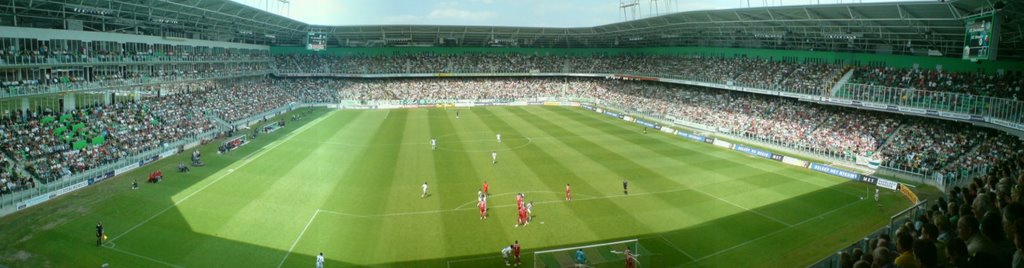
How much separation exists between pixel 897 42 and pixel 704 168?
18.8 metres

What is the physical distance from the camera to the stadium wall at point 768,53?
118 feet

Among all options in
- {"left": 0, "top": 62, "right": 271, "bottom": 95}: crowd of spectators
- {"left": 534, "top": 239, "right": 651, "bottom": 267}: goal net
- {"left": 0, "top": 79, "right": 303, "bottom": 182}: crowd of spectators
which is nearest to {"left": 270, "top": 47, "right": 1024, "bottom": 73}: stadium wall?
{"left": 534, "top": 239, "right": 651, "bottom": 267}: goal net

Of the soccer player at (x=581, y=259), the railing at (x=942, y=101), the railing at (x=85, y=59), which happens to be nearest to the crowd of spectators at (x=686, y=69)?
the railing at (x=942, y=101)

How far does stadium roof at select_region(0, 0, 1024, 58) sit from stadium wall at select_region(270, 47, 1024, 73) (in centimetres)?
54

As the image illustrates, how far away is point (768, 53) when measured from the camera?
51.3 metres

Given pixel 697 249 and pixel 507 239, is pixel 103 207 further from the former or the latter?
pixel 697 249

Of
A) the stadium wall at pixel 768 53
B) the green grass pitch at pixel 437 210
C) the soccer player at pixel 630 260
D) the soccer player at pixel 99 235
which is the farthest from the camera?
the stadium wall at pixel 768 53

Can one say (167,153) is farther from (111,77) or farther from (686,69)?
(686,69)

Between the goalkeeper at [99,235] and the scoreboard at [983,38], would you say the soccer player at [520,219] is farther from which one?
the scoreboard at [983,38]

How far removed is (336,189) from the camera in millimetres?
27156

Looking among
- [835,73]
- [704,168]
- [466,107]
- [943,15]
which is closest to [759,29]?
[835,73]

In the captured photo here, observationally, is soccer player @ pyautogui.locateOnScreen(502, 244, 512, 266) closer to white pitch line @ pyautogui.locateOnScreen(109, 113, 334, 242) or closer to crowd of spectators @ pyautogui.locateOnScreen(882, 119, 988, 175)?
white pitch line @ pyautogui.locateOnScreen(109, 113, 334, 242)

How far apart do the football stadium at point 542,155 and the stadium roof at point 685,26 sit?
11.2 inches

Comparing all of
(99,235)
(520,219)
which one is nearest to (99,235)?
(99,235)
